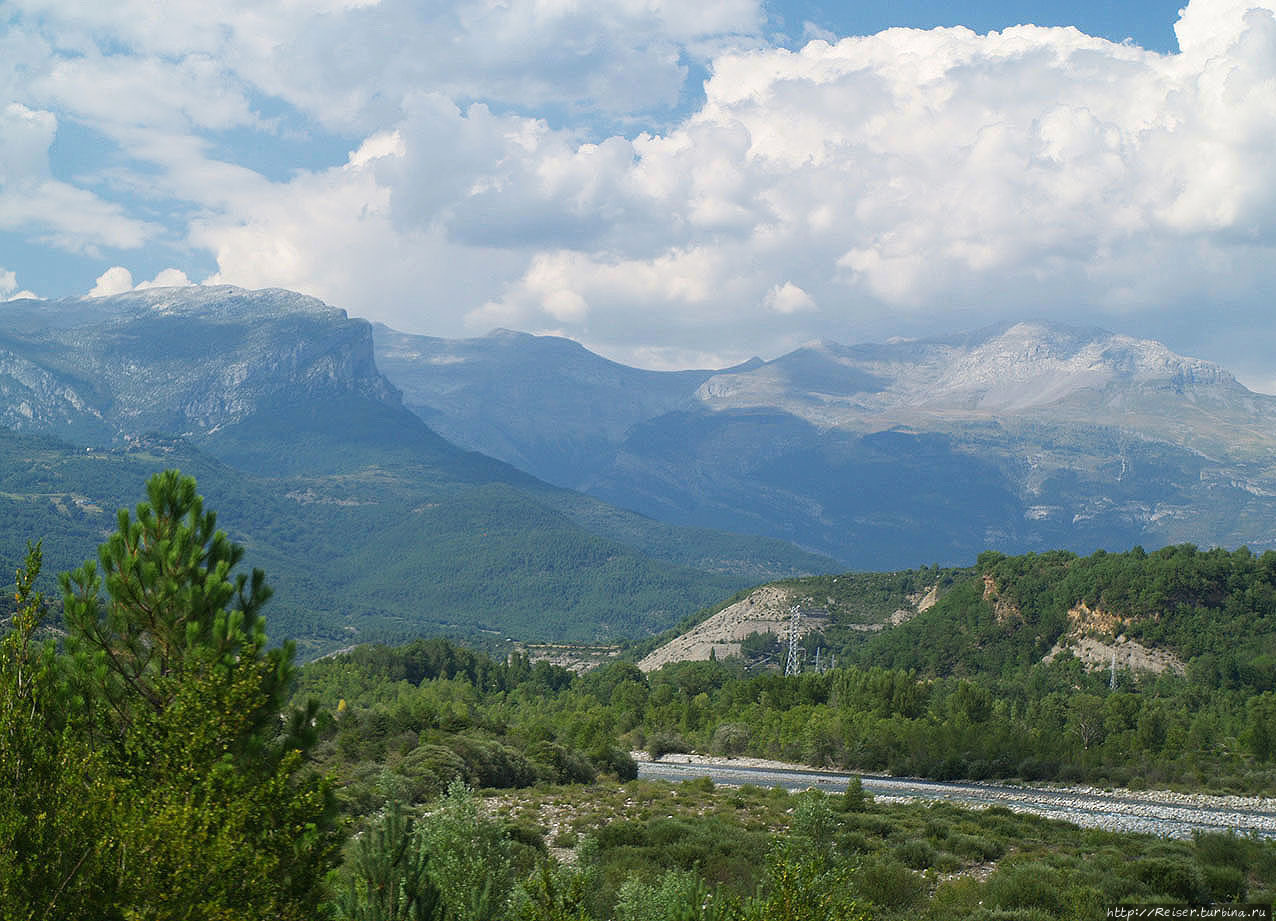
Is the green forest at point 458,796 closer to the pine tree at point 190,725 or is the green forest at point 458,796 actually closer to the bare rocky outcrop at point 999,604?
the pine tree at point 190,725

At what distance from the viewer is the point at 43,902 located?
11.0 metres

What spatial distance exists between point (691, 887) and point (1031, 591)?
407 feet

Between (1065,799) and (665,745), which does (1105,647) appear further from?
(1065,799)

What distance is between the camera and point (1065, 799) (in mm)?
62344

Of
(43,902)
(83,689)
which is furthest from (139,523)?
(43,902)

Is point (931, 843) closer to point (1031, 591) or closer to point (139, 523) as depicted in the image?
point (139, 523)

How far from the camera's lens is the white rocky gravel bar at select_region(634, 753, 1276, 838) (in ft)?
160

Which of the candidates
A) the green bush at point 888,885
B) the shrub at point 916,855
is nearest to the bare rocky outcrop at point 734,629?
the shrub at point 916,855

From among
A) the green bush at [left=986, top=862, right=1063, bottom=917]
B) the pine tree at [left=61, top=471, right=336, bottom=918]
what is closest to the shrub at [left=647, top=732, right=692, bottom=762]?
the green bush at [left=986, top=862, right=1063, bottom=917]

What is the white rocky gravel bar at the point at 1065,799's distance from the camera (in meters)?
48.6

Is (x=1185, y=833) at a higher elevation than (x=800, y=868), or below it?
below

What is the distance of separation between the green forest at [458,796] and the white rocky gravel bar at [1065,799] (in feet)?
11.3

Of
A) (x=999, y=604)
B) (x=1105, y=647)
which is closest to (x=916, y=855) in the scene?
(x=1105, y=647)

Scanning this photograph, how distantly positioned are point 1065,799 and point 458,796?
52095mm
